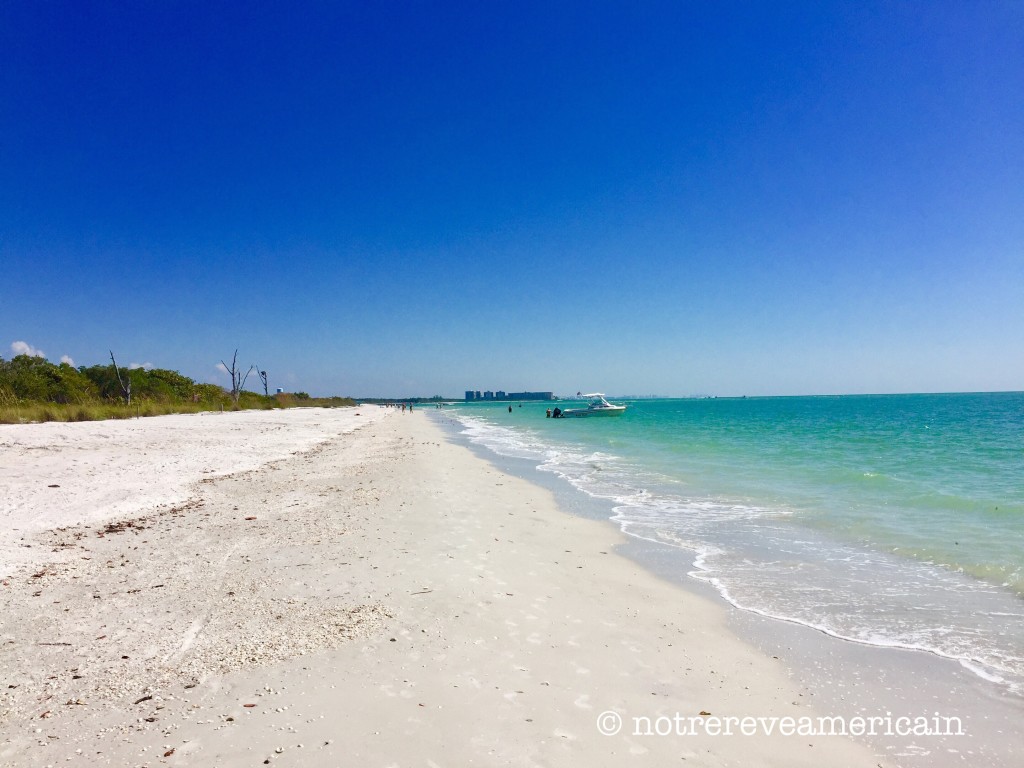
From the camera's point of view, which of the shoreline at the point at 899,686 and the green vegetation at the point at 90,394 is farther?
the green vegetation at the point at 90,394

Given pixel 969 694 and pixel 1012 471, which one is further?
pixel 1012 471

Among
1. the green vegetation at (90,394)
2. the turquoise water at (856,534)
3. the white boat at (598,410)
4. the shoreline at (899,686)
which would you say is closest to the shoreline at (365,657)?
the shoreline at (899,686)

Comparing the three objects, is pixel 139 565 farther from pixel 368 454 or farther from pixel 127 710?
pixel 368 454

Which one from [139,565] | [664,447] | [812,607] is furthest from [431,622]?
[664,447]

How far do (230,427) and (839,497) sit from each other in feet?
92.7

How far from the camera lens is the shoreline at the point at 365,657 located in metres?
3.39

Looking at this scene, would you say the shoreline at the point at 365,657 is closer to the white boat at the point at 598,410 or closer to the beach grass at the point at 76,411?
the beach grass at the point at 76,411

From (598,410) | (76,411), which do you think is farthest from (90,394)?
(598,410)

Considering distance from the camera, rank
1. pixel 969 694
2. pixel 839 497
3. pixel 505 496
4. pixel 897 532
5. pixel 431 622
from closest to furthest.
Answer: pixel 969 694
pixel 431 622
pixel 897 532
pixel 505 496
pixel 839 497

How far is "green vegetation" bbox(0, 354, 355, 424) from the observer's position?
85.9ft

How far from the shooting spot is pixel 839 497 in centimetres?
1391

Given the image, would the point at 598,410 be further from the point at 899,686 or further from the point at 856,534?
the point at 899,686

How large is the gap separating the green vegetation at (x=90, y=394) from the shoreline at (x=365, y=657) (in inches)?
907

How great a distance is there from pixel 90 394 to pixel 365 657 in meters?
46.5
